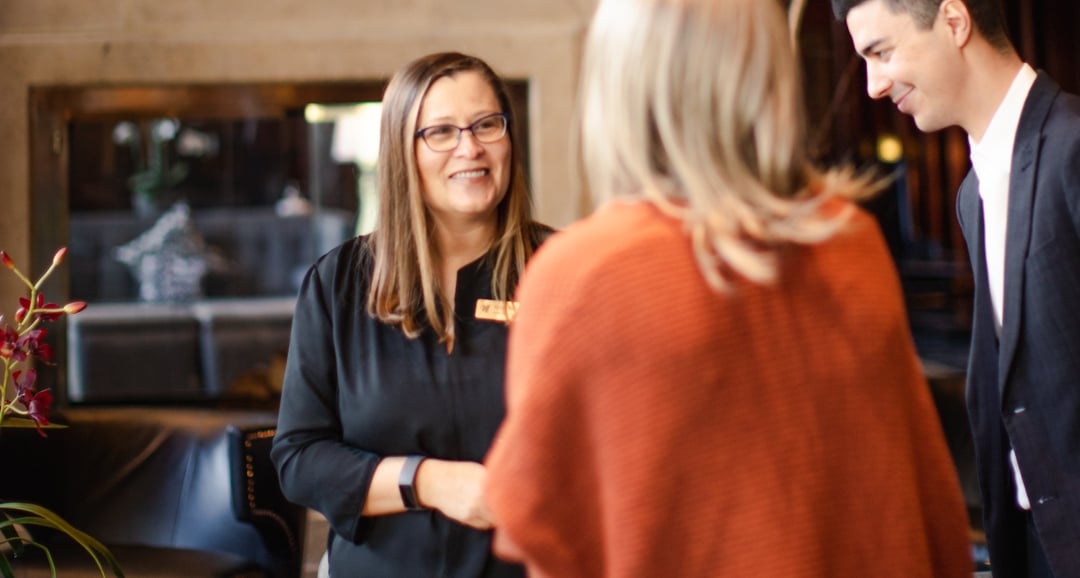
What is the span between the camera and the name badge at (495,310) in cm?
196

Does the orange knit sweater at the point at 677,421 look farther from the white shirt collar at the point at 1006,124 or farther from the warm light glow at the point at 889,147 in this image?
the warm light glow at the point at 889,147

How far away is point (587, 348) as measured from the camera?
3.75 ft

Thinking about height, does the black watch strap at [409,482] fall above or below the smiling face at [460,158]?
below

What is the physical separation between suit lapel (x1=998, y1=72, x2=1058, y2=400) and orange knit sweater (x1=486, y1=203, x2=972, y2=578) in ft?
2.75

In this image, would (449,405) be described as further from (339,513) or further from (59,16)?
(59,16)

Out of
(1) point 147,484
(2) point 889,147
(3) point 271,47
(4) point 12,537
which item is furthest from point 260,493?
(2) point 889,147

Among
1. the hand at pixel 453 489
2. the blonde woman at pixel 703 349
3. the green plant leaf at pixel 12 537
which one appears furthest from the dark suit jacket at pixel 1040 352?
the green plant leaf at pixel 12 537

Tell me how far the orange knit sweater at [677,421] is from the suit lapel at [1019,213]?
0.84 m

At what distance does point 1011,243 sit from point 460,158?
895mm

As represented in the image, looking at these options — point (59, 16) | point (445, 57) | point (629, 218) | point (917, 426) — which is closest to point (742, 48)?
point (629, 218)

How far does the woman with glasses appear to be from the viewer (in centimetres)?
186

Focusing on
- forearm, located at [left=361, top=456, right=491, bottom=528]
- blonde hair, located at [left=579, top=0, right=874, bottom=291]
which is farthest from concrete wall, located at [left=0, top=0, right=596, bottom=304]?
blonde hair, located at [left=579, top=0, right=874, bottom=291]

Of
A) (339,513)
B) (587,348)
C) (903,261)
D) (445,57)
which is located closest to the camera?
(587,348)

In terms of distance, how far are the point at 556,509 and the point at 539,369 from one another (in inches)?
5.4
